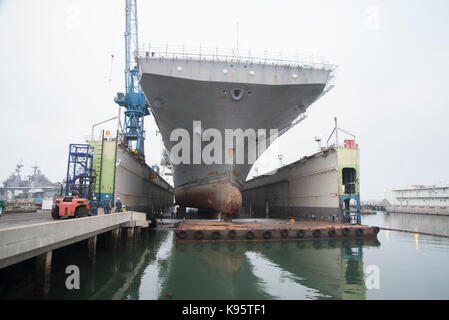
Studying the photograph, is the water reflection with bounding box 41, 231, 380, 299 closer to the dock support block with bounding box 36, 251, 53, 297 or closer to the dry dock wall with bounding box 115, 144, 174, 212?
the dock support block with bounding box 36, 251, 53, 297

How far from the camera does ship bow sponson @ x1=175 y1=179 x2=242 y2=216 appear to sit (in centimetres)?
1497

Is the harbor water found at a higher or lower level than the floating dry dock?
lower

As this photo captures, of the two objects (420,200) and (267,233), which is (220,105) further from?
(420,200)

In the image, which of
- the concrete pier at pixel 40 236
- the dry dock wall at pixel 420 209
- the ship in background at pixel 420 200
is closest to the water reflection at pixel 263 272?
Result: the concrete pier at pixel 40 236

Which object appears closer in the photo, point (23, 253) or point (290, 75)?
point (23, 253)

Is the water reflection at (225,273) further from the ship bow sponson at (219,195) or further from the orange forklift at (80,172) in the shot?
the orange forklift at (80,172)

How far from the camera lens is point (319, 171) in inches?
783

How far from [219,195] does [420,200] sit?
164 feet

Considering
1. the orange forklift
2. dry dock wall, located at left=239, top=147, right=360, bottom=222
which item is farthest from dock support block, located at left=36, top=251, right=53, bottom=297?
dry dock wall, located at left=239, top=147, right=360, bottom=222

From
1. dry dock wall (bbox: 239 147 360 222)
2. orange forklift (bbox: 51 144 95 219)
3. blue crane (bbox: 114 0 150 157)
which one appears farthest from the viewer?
blue crane (bbox: 114 0 150 157)

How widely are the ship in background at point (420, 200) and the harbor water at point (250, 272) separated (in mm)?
41025
